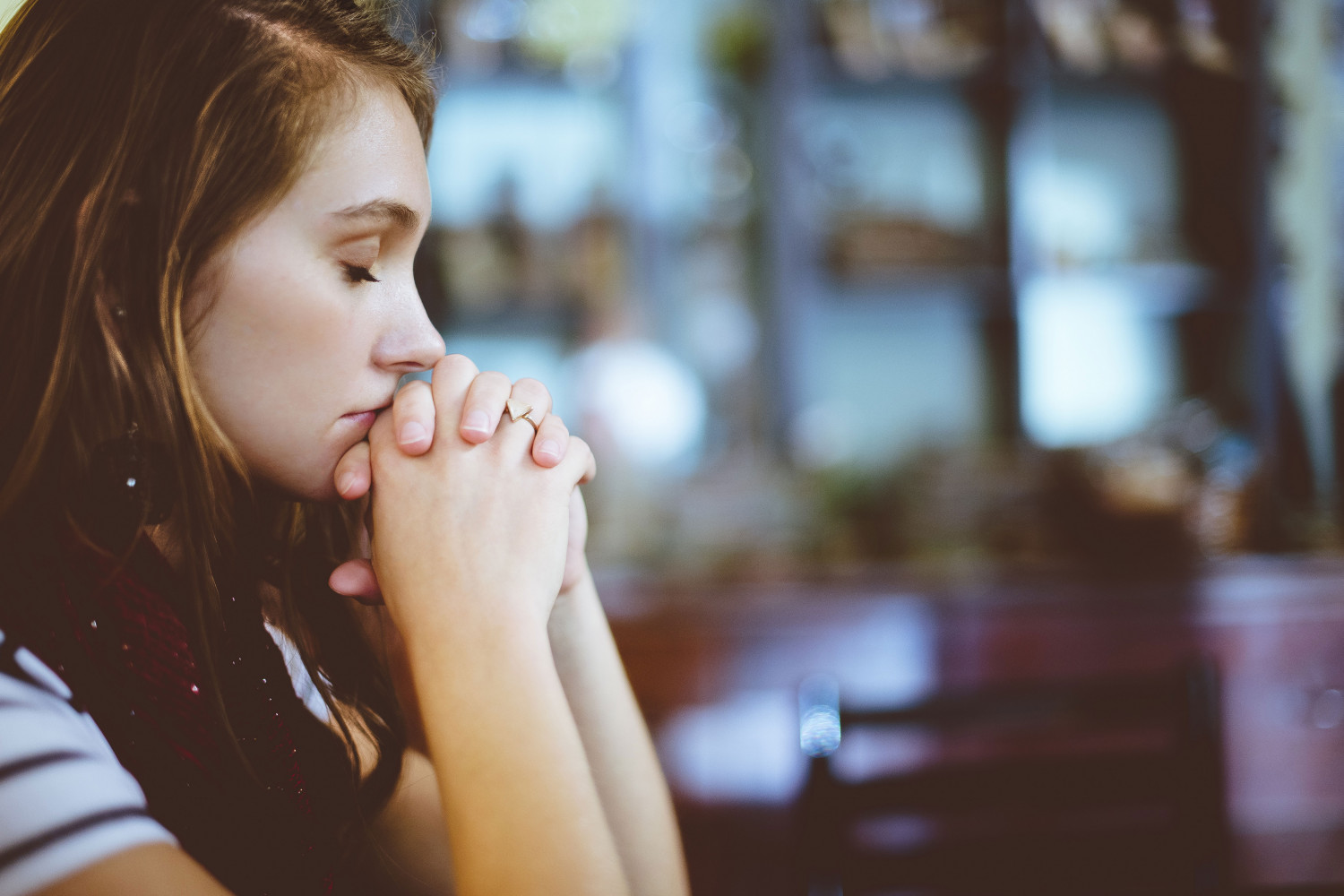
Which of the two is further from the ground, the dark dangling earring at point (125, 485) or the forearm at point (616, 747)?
the dark dangling earring at point (125, 485)

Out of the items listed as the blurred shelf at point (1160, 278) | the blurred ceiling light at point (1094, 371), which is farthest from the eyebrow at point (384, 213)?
the blurred ceiling light at point (1094, 371)

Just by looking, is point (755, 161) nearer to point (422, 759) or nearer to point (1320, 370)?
point (1320, 370)

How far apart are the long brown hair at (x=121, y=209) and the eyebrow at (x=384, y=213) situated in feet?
0.10

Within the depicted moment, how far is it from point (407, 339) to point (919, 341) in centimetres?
225

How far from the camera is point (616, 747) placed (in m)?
0.57

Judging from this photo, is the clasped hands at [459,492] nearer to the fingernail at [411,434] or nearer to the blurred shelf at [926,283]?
the fingernail at [411,434]

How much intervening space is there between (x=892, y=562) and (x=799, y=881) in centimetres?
103

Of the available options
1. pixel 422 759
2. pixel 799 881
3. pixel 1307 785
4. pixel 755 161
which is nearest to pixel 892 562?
pixel 1307 785

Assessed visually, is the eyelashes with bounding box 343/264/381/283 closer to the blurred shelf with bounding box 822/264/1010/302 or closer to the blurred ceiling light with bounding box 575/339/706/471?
the blurred ceiling light with bounding box 575/339/706/471

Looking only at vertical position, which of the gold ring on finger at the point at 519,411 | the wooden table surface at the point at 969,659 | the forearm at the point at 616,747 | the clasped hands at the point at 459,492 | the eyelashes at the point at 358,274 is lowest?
the wooden table surface at the point at 969,659

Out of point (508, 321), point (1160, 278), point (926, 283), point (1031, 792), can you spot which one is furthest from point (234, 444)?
point (1160, 278)

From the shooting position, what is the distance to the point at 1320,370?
8.04ft

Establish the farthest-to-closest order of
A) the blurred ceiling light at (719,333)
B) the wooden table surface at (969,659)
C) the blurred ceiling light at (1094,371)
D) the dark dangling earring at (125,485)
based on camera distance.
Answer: the blurred ceiling light at (1094,371), the blurred ceiling light at (719,333), the wooden table surface at (969,659), the dark dangling earring at (125,485)

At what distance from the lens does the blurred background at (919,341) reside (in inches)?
65.2
